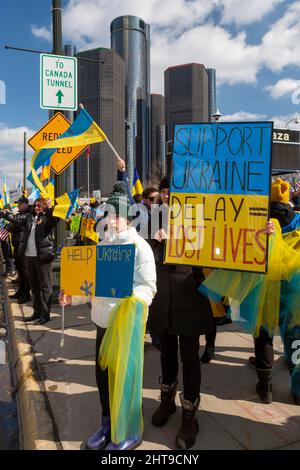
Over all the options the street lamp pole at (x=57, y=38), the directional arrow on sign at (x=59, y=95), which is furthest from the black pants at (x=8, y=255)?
the directional arrow on sign at (x=59, y=95)

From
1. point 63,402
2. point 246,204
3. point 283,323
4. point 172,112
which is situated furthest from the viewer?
point 172,112

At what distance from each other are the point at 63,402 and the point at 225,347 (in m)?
2.09

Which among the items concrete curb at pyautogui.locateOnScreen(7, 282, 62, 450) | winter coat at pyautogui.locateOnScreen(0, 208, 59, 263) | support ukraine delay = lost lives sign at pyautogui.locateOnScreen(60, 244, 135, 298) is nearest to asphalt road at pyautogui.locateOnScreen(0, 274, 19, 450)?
concrete curb at pyautogui.locateOnScreen(7, 282, 62, 450)

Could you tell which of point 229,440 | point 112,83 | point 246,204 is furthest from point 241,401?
point 112,83

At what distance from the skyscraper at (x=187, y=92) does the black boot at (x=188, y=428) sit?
150 ft

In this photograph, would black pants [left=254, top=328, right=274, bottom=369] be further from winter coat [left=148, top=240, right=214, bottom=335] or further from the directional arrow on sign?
the directional arrow on sign

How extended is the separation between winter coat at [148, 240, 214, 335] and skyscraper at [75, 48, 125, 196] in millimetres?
11392

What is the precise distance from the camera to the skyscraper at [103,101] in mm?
32125

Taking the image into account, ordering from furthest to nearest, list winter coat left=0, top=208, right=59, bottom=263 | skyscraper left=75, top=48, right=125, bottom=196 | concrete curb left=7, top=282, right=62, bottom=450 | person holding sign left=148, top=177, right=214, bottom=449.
Result: 1. skyscraper left=75, top=48, right=125, bottom=196
2. winter coat left=0, top=208, right=59, bottom=263
3. concrete curb left=7, top=282, right=62, bottom=450
4. person holding sign left=148, top=177, right=214, bottom=449

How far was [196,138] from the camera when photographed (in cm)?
301

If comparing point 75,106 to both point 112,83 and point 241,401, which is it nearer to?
point 241,401

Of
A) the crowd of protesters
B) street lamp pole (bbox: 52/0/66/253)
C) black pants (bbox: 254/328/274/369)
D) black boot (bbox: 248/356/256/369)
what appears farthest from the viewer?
street lamp pole (bbox: 52/0/66/253)

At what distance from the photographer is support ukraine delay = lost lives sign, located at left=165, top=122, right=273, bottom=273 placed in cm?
280

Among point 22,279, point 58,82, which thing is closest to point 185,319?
point 58,82
